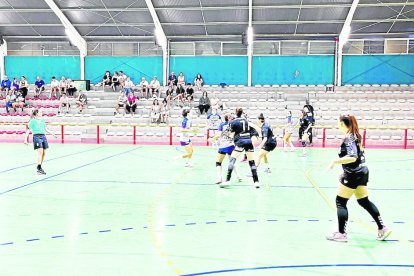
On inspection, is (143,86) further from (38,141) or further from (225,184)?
(225,184)

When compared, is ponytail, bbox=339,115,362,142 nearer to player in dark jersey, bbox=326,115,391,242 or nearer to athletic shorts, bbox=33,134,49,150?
player in dark jersey, bbox=326,115,391,242

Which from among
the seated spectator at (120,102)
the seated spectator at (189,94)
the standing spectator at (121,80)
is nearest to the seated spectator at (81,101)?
the seated spectator at (120,102)

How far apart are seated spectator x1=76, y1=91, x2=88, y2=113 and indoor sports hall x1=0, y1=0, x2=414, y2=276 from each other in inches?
3.9

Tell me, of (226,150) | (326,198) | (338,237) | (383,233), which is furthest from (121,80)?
(383,233)

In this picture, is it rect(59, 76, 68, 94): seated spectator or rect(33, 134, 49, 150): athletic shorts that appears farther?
rect(59, 76, 68, 94): seated spectator

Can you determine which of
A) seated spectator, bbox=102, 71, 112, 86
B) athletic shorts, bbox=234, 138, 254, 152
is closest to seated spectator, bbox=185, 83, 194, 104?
seated spectator, bbox=102, 71, 112, 86

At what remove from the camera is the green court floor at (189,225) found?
17.8 ft

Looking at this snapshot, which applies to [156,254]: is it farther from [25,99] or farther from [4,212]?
[25,99]

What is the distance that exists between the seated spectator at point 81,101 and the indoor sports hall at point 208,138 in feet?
0.33

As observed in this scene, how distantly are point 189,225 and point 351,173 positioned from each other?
9.08ft

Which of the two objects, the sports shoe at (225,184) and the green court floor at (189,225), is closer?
the green court floor at (189,225)

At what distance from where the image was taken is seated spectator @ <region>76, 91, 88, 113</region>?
97.8 feet

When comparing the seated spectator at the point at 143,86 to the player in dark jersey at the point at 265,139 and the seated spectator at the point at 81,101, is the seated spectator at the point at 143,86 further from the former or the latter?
the player in dark jersey at the point at 265,139

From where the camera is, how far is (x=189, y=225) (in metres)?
7.32
